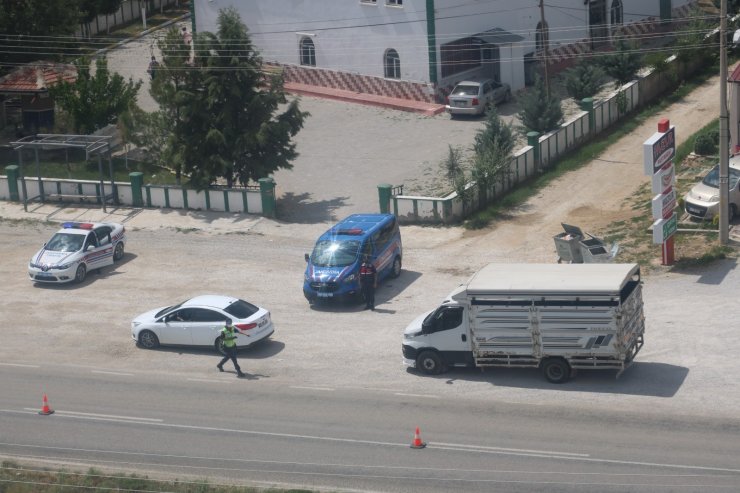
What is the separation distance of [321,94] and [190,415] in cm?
3243

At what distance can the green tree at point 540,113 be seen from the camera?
46656 mm

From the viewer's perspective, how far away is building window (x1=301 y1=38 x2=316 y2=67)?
191 ft

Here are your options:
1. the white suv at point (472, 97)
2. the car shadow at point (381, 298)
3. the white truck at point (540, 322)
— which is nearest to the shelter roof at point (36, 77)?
the white suv at point (472, 97)

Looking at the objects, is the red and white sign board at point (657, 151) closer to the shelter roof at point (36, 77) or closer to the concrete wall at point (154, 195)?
the concrete wall at point (154, 195)

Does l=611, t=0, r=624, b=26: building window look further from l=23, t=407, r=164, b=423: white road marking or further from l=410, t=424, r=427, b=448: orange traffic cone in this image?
l=410, t=424, r=427, b=448: orange traffic cone

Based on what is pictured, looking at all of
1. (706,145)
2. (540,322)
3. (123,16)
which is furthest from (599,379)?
(123,16)

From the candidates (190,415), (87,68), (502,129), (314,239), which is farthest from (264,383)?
(87,68)

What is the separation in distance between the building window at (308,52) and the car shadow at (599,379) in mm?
32379

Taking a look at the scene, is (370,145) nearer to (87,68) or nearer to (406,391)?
(87,68)

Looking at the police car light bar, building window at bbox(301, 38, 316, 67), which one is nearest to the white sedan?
the police car light bar

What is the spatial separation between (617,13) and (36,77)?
2918cm

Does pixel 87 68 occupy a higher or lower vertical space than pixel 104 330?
higher

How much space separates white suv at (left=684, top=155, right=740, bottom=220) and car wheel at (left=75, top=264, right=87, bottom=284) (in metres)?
19.0

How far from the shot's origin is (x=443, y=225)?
4112 cm
